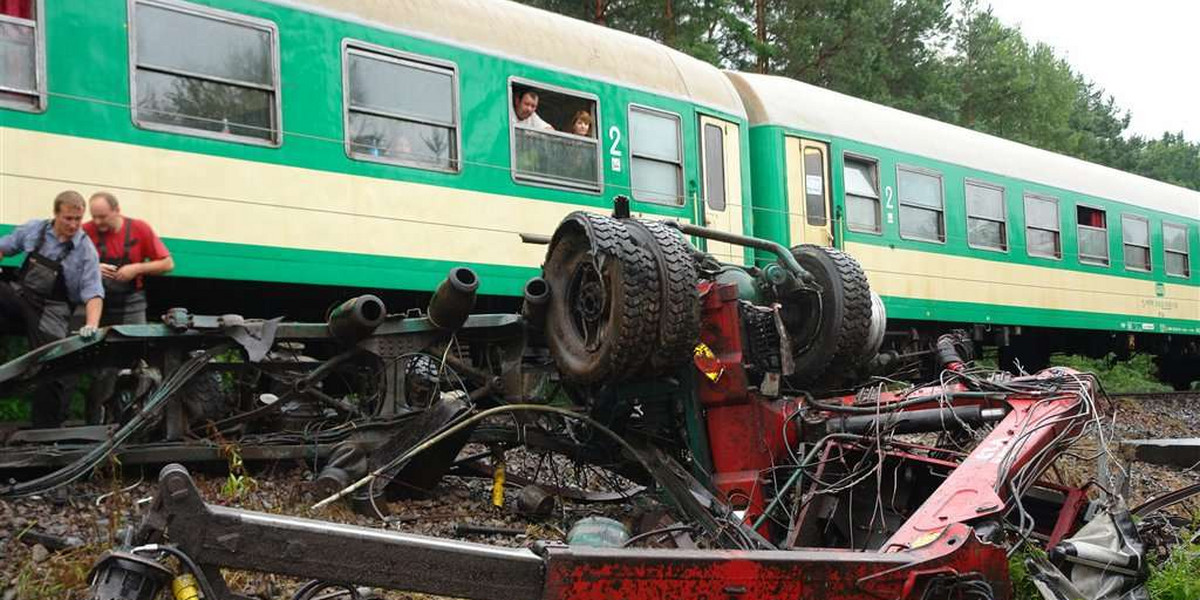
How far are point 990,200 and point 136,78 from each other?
981 cm

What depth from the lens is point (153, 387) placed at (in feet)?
15.5

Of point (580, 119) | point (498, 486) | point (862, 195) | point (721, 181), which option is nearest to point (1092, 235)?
point (862, 195)

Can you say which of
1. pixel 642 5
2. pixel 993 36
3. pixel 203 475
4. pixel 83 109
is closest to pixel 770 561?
pixel 203 475

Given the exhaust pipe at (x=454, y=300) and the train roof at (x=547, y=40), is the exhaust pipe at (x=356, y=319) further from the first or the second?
the train roof at (x=547, y=40)

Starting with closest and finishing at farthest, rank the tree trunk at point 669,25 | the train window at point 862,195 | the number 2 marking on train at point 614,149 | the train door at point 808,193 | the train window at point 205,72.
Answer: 1. the train window at point 205,72
2. the number 2 marking on train at point 614,149
3. the train door at point 808,193
4. the train window at point 862,195
5. the tree trunk at point 669,25

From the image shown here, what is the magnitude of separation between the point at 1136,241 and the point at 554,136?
35.3ft

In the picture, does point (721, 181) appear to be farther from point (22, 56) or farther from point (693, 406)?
point (22, 56)

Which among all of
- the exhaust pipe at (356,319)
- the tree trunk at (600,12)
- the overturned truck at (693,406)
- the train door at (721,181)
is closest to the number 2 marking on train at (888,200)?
the train door at (721,181)

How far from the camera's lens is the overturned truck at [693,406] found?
3891 mm

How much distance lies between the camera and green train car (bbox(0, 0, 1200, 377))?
6.04m

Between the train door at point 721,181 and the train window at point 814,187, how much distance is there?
105 centimetres

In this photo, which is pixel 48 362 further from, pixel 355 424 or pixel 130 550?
pixel 130 550

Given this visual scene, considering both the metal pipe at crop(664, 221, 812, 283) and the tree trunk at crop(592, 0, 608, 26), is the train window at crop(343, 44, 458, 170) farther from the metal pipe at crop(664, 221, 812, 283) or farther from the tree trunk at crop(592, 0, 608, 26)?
the tree trunk at crop(592, 0, 608, 26)

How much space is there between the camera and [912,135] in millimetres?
11922
